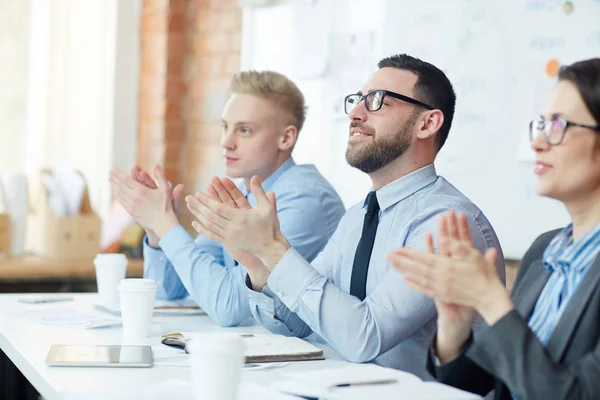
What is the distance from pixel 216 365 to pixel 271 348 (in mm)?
479

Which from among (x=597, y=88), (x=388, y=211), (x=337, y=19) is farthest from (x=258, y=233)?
(x=337, y=19)

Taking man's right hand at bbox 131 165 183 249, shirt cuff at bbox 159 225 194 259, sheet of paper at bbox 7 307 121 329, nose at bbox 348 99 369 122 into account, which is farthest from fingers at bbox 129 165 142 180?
nose at bbox 348 99 369 122

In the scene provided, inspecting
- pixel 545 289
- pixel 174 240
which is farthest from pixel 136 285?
pixel 545 289

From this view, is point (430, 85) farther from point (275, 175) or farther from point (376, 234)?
point (275, 175)

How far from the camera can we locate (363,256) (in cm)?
198

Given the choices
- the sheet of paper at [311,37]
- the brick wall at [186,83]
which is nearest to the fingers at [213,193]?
the sheet of paper at [311,37]

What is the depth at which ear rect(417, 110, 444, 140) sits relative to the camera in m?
2.06

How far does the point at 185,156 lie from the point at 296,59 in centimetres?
94

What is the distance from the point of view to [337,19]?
3.50 metres

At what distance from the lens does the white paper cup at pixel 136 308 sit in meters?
1.86

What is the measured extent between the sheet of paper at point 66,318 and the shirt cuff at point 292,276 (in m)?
0.49

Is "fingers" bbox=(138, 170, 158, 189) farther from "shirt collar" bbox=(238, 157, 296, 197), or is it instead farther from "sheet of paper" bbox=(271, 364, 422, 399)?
"sheet of paper" bbox=(271, 364, 422, 399)

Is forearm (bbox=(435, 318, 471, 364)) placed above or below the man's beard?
below

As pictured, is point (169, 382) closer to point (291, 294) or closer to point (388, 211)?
point (291, 294)
